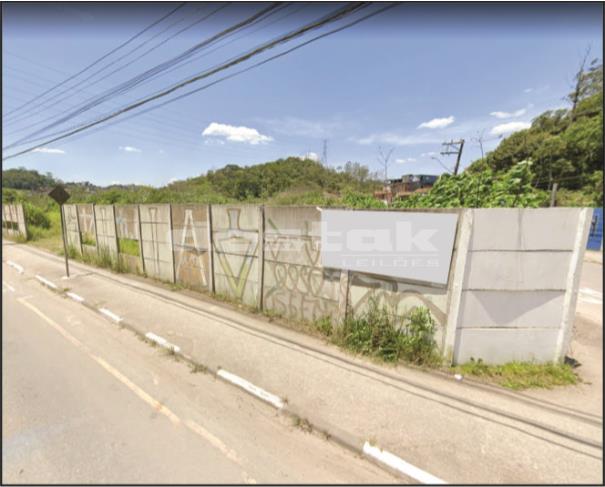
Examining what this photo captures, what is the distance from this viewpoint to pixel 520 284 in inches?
128

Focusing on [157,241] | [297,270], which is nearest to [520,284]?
[297,270]

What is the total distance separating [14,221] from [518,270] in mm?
25670

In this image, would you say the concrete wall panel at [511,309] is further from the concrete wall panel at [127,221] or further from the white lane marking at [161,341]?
the concrete wall panel at [127,221]

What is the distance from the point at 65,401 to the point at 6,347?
2326 mm

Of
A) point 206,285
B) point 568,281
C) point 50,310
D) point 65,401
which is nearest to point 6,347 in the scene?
point 50,310

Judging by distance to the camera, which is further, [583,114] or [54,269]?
[583,114]

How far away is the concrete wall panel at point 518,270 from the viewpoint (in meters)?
3.19

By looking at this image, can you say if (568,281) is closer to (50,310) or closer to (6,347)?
(6,347)

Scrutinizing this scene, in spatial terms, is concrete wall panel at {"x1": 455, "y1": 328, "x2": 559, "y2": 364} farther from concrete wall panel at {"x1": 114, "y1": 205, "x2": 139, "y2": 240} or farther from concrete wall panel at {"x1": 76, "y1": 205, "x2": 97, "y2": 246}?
concrete wall panel at {"x1": 76, "y1": 205, "x2": 97, "y2": 246}

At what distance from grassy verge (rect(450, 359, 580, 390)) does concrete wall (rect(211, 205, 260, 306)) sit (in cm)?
394

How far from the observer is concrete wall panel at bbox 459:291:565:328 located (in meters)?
3.27

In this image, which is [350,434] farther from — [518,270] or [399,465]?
[518,270]

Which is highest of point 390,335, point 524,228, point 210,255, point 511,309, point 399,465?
point 524,228

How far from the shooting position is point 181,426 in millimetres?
2467
